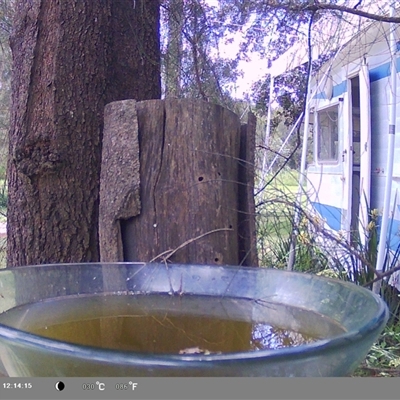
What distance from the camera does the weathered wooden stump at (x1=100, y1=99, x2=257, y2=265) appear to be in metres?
0.96

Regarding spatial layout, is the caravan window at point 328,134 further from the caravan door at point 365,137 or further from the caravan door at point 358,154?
the caravan door at point 365,137

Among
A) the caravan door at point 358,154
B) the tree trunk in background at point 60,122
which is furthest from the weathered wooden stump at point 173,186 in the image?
the caravan door at point 358,154

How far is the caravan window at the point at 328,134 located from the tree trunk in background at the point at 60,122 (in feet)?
9.59

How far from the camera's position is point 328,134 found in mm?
4230

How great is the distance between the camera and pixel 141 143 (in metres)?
0.99

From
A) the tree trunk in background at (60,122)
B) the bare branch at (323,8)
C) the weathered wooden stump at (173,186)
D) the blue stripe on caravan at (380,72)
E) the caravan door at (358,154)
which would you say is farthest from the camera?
the caravan door at (358,154)

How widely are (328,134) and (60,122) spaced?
3.31m

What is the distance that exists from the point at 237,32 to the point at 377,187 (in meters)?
1.30

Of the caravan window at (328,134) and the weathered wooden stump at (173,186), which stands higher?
the caravan window at (328,134)

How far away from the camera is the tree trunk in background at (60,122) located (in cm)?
124

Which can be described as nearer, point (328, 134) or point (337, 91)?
point (337, 91)

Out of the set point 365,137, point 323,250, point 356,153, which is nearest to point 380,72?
point 365,137
